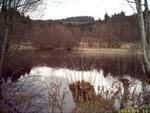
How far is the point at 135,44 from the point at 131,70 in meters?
1.50

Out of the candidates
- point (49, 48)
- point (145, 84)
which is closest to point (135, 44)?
point (145, 84)

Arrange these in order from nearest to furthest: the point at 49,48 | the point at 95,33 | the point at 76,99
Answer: the point at 76,99 → the point at 95,33 → the point at 49,48

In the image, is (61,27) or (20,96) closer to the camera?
(20,96)

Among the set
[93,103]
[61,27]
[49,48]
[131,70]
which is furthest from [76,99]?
[61,27]

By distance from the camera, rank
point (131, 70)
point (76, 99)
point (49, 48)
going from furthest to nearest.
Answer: point (49, 48)
point (131, 70)
point (76, 99)

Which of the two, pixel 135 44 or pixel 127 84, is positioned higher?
pixel 135 44

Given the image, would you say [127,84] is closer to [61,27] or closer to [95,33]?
[95,33]

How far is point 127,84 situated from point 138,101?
5.52ft

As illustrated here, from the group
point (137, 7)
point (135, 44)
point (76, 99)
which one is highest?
point (137, 7)

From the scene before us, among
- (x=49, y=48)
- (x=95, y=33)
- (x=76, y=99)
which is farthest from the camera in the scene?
(x=49, y=48)

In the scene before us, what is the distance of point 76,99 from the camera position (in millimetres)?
8375

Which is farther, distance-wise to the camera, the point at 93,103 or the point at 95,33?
the point at 95,33

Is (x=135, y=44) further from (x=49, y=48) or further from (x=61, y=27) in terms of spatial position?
(x=61, y=27)

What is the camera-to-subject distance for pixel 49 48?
1636 inches
